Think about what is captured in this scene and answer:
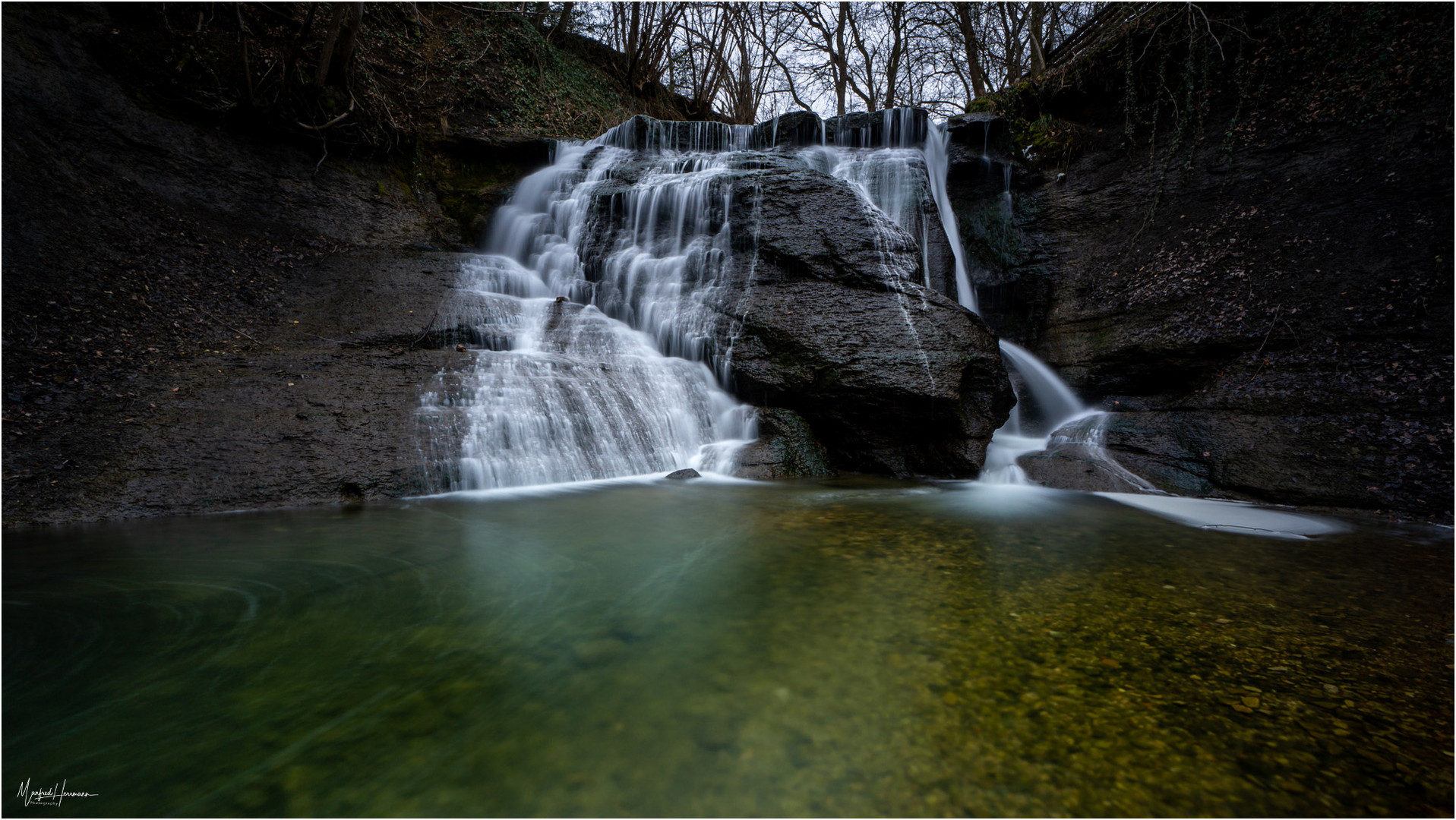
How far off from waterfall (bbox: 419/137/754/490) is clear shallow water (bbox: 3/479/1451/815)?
217 cm

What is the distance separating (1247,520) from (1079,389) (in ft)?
13.7

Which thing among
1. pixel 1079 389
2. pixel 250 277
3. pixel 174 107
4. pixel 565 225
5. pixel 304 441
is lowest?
pixel 304 441

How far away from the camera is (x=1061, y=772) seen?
1.35m

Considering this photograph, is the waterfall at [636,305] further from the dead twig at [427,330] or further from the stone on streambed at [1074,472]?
the stone on streambed at [1074,472]

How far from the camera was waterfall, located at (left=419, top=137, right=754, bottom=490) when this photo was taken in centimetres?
549

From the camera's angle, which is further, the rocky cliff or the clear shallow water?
the rocky cliff

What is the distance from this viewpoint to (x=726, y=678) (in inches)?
72.3

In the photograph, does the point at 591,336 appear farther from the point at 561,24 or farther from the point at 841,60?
the point at 841,60

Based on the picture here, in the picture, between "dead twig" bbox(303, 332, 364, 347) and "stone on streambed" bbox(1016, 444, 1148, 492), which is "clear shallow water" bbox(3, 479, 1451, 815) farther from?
"dead twig" bbox(303, 332, 364, 347)

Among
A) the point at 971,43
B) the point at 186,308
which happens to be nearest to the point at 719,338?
the point at 186,308

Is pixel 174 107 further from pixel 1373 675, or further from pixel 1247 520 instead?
pixel 1247 520

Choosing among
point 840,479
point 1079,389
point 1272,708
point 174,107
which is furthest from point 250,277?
point 1079,389

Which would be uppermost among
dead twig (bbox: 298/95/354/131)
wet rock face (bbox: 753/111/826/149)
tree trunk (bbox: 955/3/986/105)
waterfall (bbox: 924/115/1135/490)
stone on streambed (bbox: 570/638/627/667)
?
tree trunk (bbox: 955/3/986/105)

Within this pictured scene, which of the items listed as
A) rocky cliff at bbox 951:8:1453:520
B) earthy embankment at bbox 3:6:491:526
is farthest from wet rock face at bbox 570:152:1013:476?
earthy embankment at bbox 3:6:491:526
